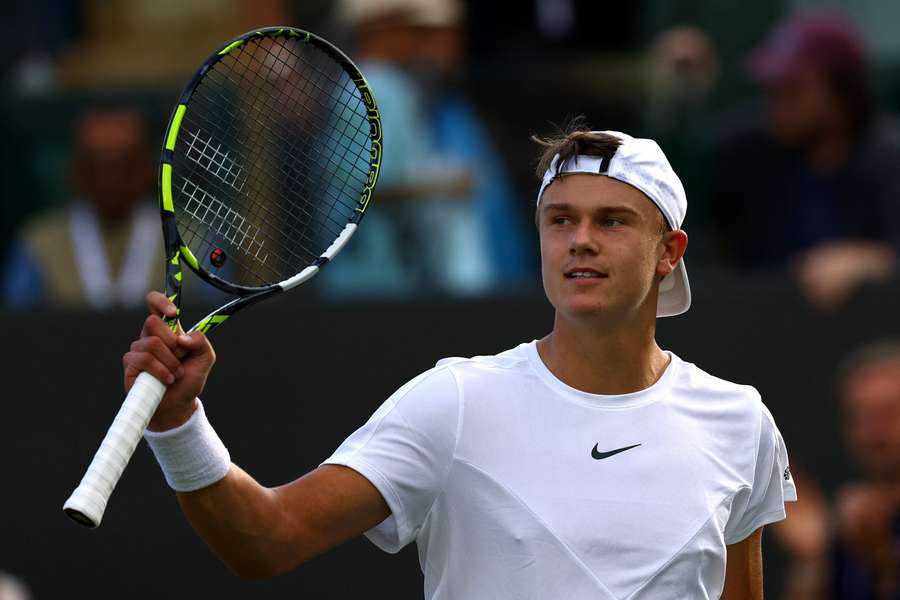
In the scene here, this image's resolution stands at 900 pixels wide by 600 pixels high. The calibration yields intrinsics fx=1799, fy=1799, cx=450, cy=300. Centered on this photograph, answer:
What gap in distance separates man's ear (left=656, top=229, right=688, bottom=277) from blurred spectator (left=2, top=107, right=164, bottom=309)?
12.1 feet

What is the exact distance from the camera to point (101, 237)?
723 cm

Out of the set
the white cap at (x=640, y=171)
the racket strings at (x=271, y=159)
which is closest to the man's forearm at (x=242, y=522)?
the white cap at (x=640, y=171)

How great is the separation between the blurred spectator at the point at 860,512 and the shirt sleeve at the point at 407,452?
124 inches

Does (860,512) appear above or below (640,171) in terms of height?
below

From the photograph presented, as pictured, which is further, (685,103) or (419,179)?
(685,103)

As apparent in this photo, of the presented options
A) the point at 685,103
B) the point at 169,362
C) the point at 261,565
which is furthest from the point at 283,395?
the point at 169,362

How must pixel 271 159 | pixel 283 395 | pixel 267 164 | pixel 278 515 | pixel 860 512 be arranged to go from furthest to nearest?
pixel 283 395 → pixel 860 512 → pixel 271 159 → pixel 267 164 → pixel 278 515

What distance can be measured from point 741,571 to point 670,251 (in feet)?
2.36

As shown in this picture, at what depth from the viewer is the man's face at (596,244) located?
361 centimetres

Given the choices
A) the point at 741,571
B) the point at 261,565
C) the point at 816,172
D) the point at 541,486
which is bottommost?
the point at 741,571

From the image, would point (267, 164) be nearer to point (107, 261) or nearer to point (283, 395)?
point (283, 395)

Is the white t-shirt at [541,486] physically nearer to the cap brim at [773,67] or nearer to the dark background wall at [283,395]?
the dark background wall at [283,395]

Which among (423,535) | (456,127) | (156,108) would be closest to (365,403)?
(456,127)

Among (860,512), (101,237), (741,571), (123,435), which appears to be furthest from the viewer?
(101,237)
